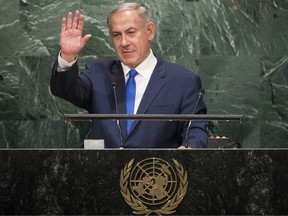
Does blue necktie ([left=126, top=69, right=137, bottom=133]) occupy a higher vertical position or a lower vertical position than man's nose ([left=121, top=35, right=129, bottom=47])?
lower

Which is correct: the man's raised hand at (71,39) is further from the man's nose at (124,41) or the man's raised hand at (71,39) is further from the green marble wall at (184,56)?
the green marble wall at (184,56)

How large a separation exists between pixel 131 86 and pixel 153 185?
1.40 meters

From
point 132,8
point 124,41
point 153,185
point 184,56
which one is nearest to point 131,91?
point 124,41

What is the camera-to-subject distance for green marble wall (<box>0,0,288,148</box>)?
5.73 meters

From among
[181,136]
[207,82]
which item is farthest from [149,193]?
[207,82]

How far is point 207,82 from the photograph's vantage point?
5.77 metres

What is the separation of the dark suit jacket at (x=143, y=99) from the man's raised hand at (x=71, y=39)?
0.10m

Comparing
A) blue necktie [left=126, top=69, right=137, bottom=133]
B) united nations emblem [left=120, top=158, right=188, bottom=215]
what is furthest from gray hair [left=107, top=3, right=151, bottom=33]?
united nations emblem [left=120, top=158, right=188, bottom=215]

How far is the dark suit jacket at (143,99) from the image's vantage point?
390cm

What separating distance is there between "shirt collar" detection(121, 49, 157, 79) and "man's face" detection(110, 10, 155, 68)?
0.03 meters

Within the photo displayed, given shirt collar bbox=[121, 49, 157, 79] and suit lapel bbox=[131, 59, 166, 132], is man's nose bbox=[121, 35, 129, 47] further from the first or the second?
suit lapel bbox=[131, 59, 166, 132]

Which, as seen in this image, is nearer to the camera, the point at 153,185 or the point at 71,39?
the point at 153,185

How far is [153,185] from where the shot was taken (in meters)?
2.93

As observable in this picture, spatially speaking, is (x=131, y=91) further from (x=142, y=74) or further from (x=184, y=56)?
(x=184, y=56)
